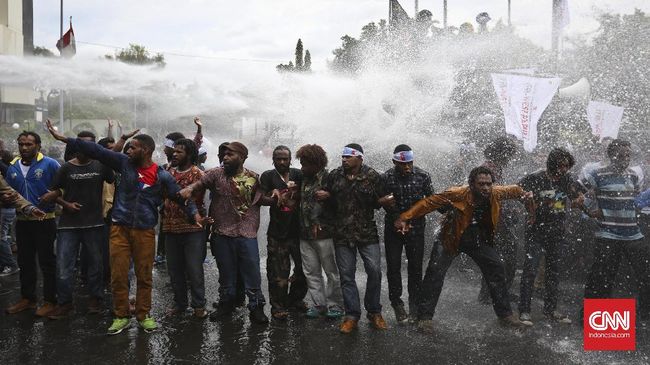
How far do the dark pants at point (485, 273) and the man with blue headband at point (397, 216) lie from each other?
10.2 inches

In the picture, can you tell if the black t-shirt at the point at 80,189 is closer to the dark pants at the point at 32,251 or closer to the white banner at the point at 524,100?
the dark pants at the point at 32,251

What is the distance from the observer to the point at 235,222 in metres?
5.26

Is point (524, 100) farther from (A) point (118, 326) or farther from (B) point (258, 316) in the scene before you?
(A) point (118, 326)

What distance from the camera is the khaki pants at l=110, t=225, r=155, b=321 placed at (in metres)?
4.88

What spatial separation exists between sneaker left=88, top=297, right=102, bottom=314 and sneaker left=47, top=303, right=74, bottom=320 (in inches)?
8.4

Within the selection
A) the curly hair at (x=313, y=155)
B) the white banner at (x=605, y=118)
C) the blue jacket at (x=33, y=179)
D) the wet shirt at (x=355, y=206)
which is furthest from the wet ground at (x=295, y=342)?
the white banner at (x=605, y=118)

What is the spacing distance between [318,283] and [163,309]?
1.81 metres

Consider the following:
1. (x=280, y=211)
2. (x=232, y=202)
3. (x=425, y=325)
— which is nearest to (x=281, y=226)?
(x=280, y=211)

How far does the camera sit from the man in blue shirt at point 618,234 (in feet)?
17.4

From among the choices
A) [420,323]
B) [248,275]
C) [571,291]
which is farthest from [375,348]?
A: [571,291]

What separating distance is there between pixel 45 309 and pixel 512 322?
483cm

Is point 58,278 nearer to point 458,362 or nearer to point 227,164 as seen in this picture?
point 227,164

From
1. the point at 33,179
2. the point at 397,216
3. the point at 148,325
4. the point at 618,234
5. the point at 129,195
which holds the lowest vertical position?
the point at 148,325

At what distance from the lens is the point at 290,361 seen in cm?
423
